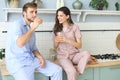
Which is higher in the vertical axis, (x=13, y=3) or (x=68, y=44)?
(x=13, y=3)

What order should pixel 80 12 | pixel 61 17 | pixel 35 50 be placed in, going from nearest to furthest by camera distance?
pixel 35 50
pixel 61 17
pixel 80 12

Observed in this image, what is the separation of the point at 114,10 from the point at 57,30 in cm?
109

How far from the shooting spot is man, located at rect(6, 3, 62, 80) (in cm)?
216

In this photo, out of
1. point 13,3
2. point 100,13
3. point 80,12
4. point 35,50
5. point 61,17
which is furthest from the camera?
point 100,13

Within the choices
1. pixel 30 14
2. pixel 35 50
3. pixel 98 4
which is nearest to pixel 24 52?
pixel 35 50

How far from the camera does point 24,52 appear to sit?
2297 millimetres

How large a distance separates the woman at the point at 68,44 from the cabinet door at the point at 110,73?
0.38 m

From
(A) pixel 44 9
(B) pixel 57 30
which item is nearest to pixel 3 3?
(A) pixel 44 9

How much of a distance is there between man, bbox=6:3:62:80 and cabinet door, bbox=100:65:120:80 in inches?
28.3

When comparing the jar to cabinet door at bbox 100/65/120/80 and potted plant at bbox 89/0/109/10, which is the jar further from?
cabinet door at bbox 100/65/120/80

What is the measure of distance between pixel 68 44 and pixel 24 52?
27.1 inches

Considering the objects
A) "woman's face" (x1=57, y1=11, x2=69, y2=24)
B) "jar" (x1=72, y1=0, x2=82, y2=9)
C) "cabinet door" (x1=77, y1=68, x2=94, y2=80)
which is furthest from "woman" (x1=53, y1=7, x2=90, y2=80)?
"jar" (x1=72, y1=0, x2=82, y2=9)

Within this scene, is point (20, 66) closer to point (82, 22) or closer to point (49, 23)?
point (49, 23)

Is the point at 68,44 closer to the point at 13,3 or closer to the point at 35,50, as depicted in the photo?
the point at 35,50
